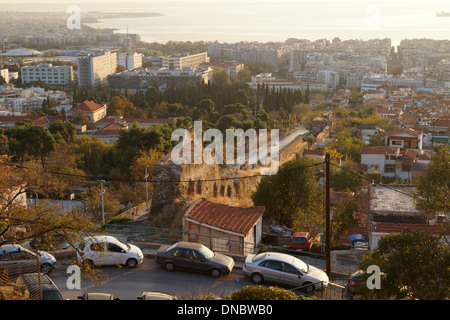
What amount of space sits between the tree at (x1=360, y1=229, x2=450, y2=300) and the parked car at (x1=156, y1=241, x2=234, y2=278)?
2.26 m

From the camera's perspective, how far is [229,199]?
15328 millimetres

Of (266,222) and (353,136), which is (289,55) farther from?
(266,222)

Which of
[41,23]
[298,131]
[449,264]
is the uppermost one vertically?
[41,23]

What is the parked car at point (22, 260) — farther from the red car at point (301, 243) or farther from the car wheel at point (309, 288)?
the red car at point (301, 243)

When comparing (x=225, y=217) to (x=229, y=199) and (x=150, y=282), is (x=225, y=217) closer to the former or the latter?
(x=150, y=282)

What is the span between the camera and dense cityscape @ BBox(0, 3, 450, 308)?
23.2 ft

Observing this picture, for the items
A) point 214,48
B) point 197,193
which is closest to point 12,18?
point 214,48

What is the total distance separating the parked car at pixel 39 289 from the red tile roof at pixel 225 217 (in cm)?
371

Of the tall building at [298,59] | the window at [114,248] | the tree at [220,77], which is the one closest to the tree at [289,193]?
the window at [114,248]

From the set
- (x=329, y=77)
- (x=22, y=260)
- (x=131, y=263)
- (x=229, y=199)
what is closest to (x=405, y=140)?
(x=229, y=199)

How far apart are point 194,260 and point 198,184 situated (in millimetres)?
4998

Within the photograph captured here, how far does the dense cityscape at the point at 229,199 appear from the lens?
707cm

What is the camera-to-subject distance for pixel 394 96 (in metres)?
62.2

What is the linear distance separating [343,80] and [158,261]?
83.0 meters
